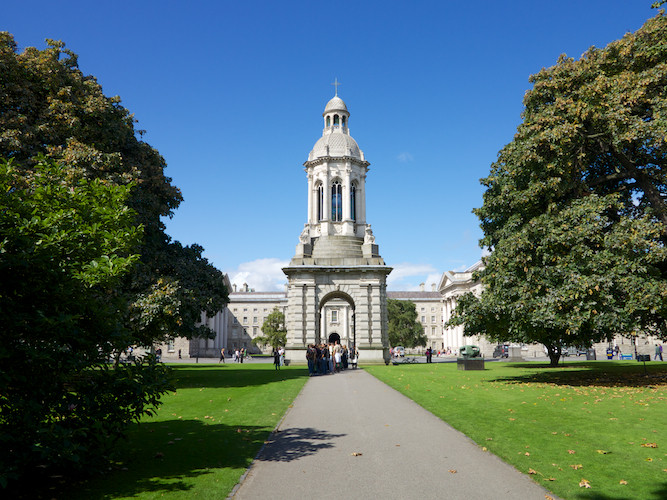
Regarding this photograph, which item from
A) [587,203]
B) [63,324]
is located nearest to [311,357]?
[587,203]

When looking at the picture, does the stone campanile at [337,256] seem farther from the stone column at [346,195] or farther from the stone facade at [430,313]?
the stone facade at [430,313]

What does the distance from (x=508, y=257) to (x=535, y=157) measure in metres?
4.31

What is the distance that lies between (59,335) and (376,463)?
5.44 meters

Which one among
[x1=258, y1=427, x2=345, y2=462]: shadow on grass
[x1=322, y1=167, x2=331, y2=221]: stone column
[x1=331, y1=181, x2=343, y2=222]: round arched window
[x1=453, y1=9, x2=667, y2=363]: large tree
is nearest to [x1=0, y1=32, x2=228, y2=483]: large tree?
[x1=258, y1=427, x2=345, y2=462]: shadow on grass

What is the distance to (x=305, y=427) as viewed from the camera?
12047mm

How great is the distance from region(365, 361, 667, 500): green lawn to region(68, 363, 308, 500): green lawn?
4.64m

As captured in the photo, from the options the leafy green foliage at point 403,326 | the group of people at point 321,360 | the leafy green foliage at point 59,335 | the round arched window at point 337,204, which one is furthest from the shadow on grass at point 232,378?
the leafy green foliage at point 403,326

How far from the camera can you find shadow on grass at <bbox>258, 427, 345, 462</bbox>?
29.7ft

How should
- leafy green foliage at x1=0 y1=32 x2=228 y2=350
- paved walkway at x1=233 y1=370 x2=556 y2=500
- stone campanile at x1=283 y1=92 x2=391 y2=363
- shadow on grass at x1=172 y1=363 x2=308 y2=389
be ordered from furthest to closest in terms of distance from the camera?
stone campanile at x1=283 y1=92 x2=391 y2=363, shadow on grass at x1=172 y1=363 x2=308 y2=389, leafy green foliage at x1=0 y1=32 x2=228 y2=350, paved walkway at x1=233 y1=370 x2=556 y2=500

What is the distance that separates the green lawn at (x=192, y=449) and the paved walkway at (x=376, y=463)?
0.42 metres

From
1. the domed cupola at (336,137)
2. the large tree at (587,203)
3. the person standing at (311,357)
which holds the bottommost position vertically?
the person standing at (311,357)

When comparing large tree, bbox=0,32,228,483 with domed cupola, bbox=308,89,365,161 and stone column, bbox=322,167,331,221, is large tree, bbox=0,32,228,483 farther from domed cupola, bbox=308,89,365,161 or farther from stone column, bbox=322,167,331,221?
domed cupola, bbox=308,89,365,161

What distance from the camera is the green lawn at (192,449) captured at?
715cm

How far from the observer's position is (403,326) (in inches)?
3698
